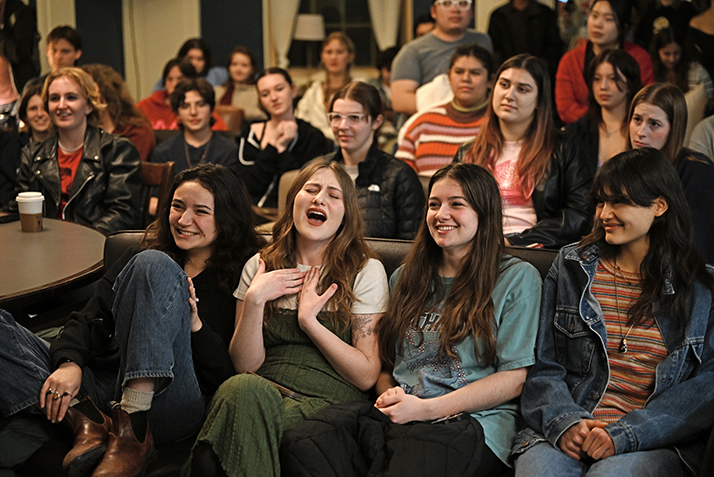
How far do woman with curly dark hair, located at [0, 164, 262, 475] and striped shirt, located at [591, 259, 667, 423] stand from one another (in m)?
0.97

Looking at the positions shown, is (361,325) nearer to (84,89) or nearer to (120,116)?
(84,89)

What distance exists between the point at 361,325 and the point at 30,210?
4.75ft

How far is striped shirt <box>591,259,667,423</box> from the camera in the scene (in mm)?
1797

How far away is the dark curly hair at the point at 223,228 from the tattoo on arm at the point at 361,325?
39 cm

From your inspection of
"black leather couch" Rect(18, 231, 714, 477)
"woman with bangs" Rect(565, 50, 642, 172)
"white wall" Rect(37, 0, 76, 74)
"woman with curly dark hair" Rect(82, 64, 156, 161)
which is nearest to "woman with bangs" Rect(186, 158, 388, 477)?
"black leather couch" Rect(18, 231, 714, 477)

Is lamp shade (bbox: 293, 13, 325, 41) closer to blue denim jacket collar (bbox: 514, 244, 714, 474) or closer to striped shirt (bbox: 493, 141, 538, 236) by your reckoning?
striped shirt (bbox: 493, 141, 538, 236)

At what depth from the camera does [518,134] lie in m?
2.97

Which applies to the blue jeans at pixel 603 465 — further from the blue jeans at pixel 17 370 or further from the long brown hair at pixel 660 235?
the blue jeans at pixel 17 370

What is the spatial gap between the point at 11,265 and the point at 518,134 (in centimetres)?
187

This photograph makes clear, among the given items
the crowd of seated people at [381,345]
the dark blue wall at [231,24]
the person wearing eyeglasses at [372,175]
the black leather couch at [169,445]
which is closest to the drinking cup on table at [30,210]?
the black leather couch at [169,445]

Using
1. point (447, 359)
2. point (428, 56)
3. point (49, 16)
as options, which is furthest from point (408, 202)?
point (49, 16)

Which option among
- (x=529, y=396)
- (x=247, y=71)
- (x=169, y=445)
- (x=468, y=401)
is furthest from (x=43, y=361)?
(x=247, y=71)

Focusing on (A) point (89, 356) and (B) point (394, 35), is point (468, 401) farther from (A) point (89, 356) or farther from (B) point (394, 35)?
(B) point (394, 35)

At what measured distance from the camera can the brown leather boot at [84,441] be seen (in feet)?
5.64
